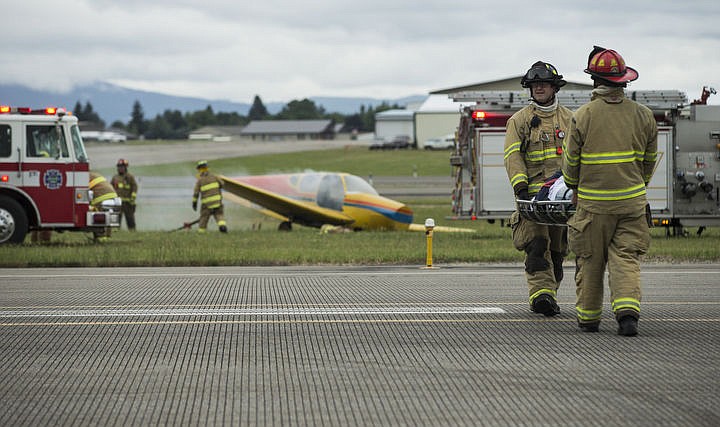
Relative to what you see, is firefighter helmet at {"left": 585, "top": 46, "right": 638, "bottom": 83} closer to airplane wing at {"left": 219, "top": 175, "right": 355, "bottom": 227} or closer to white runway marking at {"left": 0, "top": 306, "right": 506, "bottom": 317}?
white runway marking at {"left": 0, "top": 306, "right": 506, "bottom": 317}

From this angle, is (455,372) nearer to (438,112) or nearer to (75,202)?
(75,202)

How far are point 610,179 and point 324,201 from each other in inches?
750

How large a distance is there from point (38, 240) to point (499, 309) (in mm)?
15372

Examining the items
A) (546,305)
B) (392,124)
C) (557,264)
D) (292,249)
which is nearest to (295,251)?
(292,249)

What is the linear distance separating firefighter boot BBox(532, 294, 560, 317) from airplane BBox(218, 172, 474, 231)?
624 inches

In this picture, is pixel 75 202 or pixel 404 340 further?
pixel 75 202

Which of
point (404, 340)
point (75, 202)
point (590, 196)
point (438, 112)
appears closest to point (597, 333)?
point (590, 196)

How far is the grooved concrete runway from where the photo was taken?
200 inches

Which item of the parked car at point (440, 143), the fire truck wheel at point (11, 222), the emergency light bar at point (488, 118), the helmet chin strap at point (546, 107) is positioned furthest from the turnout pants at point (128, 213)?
the parked car at point (440, 143)

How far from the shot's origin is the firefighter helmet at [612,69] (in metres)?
7.39

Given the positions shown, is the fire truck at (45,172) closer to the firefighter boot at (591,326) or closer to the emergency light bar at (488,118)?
the emergency light bar at (488,118)

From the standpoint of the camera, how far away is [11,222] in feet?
61.8

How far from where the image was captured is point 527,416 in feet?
16.3

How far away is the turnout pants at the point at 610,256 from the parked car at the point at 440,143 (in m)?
73.1
